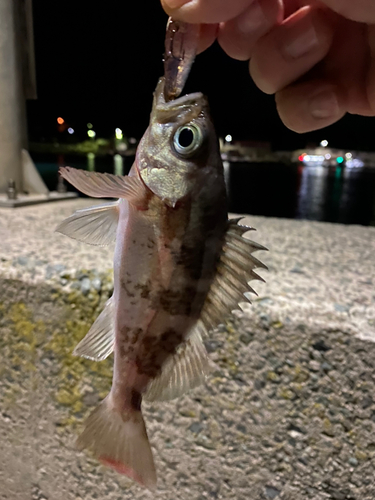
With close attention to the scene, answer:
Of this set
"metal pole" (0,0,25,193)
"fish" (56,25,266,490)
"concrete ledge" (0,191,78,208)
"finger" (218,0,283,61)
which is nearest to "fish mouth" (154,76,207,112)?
"fish" (56,25,266,490)

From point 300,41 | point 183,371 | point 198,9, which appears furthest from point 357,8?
point 183,371

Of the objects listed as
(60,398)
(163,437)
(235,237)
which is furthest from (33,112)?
(235,237)

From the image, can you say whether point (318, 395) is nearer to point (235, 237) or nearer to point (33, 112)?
point (235, 237)

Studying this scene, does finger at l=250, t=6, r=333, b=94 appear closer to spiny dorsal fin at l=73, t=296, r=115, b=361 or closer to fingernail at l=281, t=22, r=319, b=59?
fingernail at l=281, t=22, r=319, b=59

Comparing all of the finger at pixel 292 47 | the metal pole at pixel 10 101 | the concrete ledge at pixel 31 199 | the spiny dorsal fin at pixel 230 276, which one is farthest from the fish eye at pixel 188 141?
the metal pole at pixel 10 101

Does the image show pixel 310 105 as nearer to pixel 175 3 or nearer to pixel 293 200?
pixel 175 3

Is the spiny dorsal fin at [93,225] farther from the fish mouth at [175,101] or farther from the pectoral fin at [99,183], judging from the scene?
the fish mouth at [175,101]
